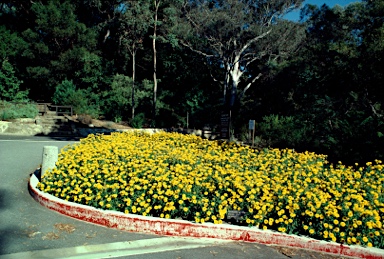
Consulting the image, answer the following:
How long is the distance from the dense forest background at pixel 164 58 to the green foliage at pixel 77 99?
0.07 meters

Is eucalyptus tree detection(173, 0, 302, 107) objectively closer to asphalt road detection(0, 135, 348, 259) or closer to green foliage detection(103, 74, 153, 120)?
green foliage detection(103, 74, 153, 120)

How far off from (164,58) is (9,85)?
37.8 feet

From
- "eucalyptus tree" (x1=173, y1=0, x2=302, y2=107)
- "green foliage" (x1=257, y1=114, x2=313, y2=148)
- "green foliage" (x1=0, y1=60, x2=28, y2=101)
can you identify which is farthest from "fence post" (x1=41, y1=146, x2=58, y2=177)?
"eucalyptus tree" (x1=173, y1=0, x2=302, y2=107)

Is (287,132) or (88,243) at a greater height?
(287,132)

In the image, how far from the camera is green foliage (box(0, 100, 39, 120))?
61.3 feet

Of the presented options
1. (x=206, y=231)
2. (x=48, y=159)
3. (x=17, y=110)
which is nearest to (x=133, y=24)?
(x=17, y=110)

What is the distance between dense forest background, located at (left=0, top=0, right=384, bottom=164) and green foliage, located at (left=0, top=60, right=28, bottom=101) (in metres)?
0.07

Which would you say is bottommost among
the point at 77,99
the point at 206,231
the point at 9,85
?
the point at 206,231

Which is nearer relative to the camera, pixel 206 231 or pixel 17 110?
pixel 206 231

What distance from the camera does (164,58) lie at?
2822 cm

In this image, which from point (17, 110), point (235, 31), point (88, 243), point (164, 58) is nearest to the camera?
point (88, 243)

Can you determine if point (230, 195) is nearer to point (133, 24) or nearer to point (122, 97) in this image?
point (122, 97)

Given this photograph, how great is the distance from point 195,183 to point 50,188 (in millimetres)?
2692

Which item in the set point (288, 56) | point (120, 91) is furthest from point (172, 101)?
point (288, 56)
